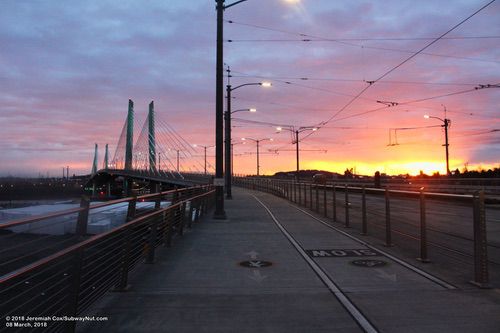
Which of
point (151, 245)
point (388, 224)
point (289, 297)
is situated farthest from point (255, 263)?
point (388, 224)

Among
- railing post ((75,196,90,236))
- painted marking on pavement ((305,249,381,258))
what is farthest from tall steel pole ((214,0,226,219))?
railing post ((75,196,90,236))

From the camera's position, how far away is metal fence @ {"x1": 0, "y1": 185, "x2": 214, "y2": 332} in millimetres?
4371

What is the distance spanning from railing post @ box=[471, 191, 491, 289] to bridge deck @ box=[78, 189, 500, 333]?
14.3 inches

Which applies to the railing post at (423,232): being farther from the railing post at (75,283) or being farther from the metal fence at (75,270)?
the railing post at (75,283)

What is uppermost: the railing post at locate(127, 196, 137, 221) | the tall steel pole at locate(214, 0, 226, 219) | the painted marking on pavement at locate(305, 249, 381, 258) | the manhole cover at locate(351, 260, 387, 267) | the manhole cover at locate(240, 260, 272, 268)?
the tall steel pole at locate(214, 0, 226, 219)

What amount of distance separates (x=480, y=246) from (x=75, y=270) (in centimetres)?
578

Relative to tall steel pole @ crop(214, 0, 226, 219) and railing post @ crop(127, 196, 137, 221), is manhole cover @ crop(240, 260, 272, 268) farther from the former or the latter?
tall steel pole @ crop(214, 0, 226, 219)

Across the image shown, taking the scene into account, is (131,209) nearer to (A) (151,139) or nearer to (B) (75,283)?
(B) (75,283)

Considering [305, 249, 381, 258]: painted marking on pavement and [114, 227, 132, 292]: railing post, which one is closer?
[114, 227, 132, 292]: railing post

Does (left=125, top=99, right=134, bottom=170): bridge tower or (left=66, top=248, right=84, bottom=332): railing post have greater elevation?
(left=125, top=99, right=134, bottom=170): bridge tower

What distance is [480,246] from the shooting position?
763 cm

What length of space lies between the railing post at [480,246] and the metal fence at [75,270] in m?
5.16

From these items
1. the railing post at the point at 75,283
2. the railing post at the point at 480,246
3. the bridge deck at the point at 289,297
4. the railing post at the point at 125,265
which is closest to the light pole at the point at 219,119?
the bridge deck at the point at 289,297

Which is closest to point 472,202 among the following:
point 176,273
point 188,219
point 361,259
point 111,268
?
point 361,259
